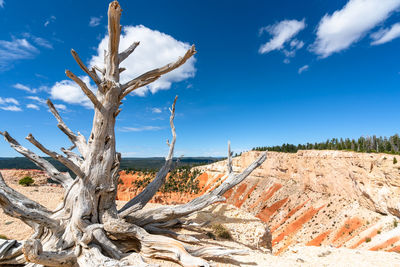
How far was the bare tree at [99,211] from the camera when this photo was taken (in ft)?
13.8

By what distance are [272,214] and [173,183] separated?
3457cm

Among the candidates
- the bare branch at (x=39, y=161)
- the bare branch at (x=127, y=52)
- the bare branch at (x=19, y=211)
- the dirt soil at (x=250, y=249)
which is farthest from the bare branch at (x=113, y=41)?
the dirt soil at (x=250, y=249)

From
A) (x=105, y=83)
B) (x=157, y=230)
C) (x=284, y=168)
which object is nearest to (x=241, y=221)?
(x=157, y=230)

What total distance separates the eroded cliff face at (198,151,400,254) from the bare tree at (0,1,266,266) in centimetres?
2518

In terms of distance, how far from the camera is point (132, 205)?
6789 millimetres

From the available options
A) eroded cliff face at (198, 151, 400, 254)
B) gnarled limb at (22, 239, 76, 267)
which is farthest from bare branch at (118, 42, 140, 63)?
eroded cliff face at (198, 151, 400, 254)

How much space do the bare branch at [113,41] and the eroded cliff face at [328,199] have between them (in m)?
28.0

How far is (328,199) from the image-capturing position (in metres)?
46.9

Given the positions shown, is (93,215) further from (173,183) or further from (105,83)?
(173,183)

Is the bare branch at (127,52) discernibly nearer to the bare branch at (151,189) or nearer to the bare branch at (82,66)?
the bare branch at (82,66)

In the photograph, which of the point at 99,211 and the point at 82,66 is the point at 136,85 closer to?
the point at 82,66

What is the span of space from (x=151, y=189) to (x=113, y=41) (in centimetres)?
508

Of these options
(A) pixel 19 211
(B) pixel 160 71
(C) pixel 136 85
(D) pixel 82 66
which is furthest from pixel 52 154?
(B) pixel 160 71

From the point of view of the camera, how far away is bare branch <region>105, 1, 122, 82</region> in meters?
5.13
